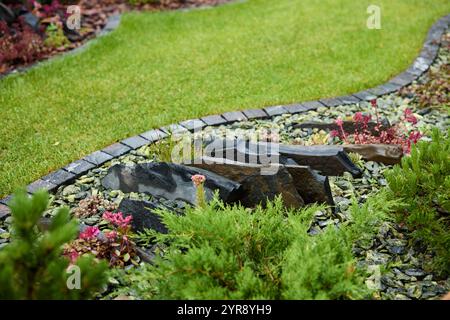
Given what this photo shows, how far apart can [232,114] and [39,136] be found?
2.05 metres

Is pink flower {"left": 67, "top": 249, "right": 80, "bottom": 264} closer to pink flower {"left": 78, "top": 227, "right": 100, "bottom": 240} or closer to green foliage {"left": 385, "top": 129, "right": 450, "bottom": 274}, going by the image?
pink flower {"left": 78, "top": 227, "right": 100, "bottom": 240}

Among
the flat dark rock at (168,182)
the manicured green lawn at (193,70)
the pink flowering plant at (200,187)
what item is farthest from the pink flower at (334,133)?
the pink flowering plant at (200,187)

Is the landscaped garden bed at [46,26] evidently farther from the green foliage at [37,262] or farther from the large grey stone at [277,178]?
the green foliage at [37,262]

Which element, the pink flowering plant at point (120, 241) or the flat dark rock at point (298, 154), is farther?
the flat dark rock at point (298, 154)

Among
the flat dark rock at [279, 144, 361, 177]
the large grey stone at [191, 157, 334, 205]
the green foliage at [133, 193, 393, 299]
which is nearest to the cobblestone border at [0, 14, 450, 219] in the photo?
the large grey stone at [191, 157, 334, 205]

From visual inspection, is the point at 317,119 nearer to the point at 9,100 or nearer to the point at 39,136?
the point at 39,136

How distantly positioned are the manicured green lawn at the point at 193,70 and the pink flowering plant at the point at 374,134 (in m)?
1.04

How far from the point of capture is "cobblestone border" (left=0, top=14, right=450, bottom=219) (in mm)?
4633

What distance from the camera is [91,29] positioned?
818 centimetres

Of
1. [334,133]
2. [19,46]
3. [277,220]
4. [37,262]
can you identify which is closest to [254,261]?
[277,220]

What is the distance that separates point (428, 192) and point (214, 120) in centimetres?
255

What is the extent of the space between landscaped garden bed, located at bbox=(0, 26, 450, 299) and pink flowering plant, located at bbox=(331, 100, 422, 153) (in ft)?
0.04

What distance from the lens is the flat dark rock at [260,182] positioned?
4.09 m

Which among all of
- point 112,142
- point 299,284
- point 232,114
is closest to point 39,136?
point 112,142
